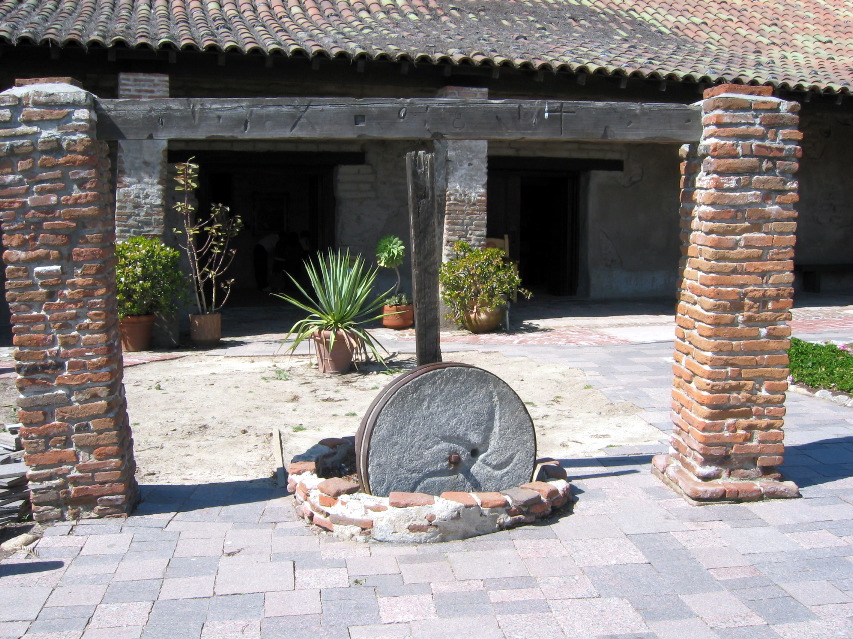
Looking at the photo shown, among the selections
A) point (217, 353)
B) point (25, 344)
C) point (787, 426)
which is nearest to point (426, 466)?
point (25, 344)

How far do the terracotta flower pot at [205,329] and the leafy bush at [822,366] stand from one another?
586 centimetres

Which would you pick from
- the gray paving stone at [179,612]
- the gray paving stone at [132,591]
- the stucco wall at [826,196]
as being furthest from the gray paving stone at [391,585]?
the stucco wall at [826,196]

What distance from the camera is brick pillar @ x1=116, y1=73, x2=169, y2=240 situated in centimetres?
859

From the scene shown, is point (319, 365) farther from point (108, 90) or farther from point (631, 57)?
point (631, 57)

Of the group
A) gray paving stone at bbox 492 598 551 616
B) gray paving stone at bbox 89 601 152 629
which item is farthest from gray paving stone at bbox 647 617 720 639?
gray paving stone at bbox 89 601 152 629

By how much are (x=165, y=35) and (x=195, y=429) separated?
5.11 m

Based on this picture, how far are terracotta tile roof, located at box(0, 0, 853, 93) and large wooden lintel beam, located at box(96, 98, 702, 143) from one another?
5222mm

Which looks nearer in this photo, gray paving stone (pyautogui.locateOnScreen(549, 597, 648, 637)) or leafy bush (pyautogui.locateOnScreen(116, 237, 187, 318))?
gray paving stone (pyautogui.locateOnScreen(549, 597, 648, 637))

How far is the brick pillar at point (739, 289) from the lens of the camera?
3949 mm

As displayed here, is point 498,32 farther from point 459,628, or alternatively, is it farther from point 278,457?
point 459,628

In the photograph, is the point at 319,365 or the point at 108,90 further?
the point at 108,90

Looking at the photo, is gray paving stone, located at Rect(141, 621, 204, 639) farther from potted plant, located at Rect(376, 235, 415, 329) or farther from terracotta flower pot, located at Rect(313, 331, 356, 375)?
potted plant, located at Rect(376, 235, 415, 329)

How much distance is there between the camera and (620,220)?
12.1m

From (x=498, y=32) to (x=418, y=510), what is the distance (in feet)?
27.7
